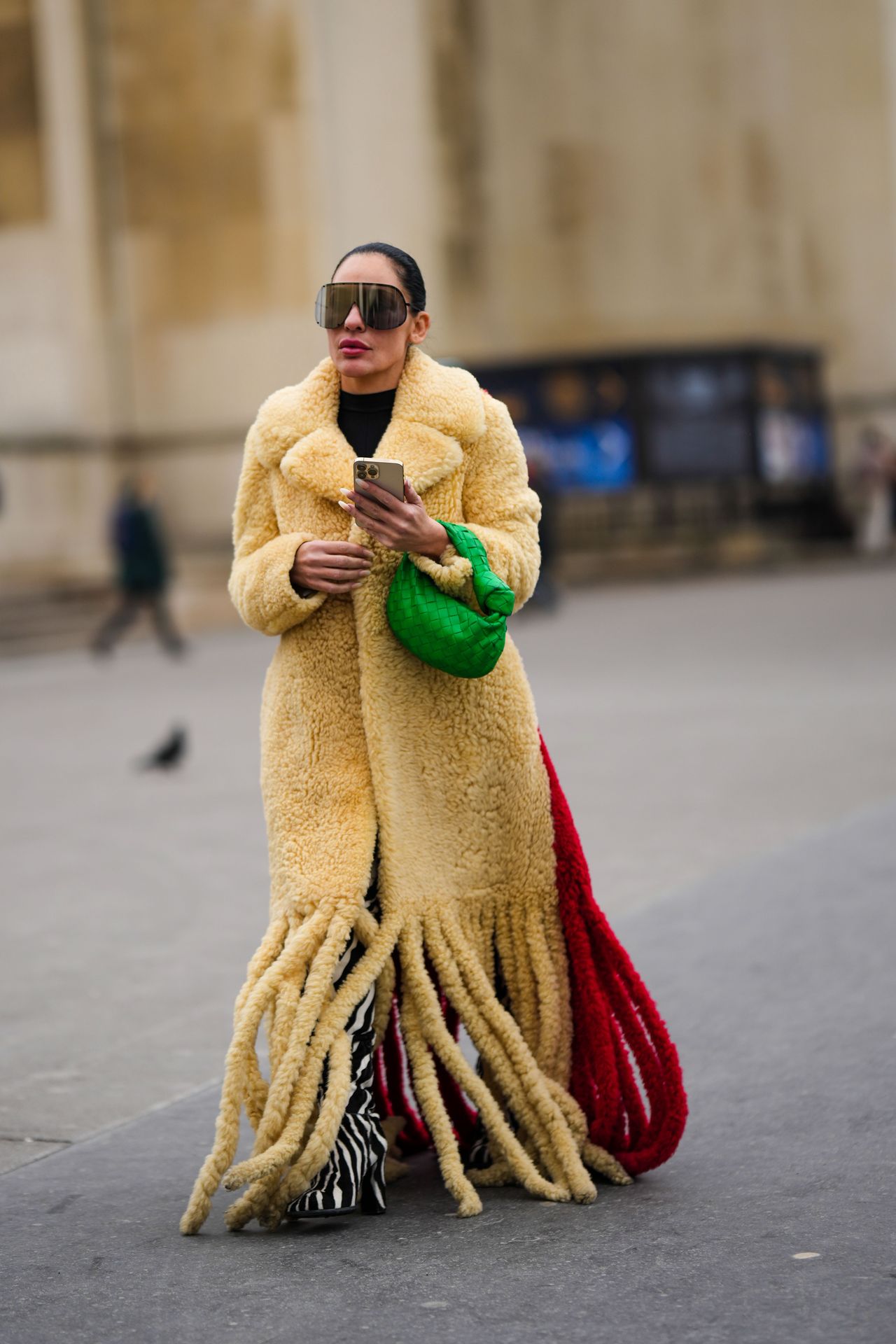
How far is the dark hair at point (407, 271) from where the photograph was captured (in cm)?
413

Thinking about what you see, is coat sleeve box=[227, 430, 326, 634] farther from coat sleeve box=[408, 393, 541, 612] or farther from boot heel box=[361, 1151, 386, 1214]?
boot heel box=[361, 1151, 386, 1214]

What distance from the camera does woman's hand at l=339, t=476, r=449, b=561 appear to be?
385cm

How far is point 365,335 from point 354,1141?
1.55 meters

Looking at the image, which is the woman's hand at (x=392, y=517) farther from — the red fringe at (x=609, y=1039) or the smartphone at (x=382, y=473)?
the red fringe at (x=609, y=1039)

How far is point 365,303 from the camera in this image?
4070 millimetres

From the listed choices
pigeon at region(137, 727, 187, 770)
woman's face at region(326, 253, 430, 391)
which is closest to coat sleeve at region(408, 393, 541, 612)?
woman's face at region(326, 253, 430, 391)

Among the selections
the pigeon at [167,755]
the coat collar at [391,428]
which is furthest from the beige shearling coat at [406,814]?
the pigeon at [167,755]

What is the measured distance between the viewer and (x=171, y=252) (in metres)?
29.8

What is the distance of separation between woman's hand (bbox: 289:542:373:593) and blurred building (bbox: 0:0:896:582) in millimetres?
22675

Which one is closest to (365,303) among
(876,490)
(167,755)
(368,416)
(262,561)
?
(368,416)

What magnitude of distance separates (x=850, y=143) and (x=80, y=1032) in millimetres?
39937

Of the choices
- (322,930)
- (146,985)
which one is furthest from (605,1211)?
(146,985)

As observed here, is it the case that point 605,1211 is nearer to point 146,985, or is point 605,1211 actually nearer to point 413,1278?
point 413,1278

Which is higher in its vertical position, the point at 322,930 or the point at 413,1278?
the point at 322,930
